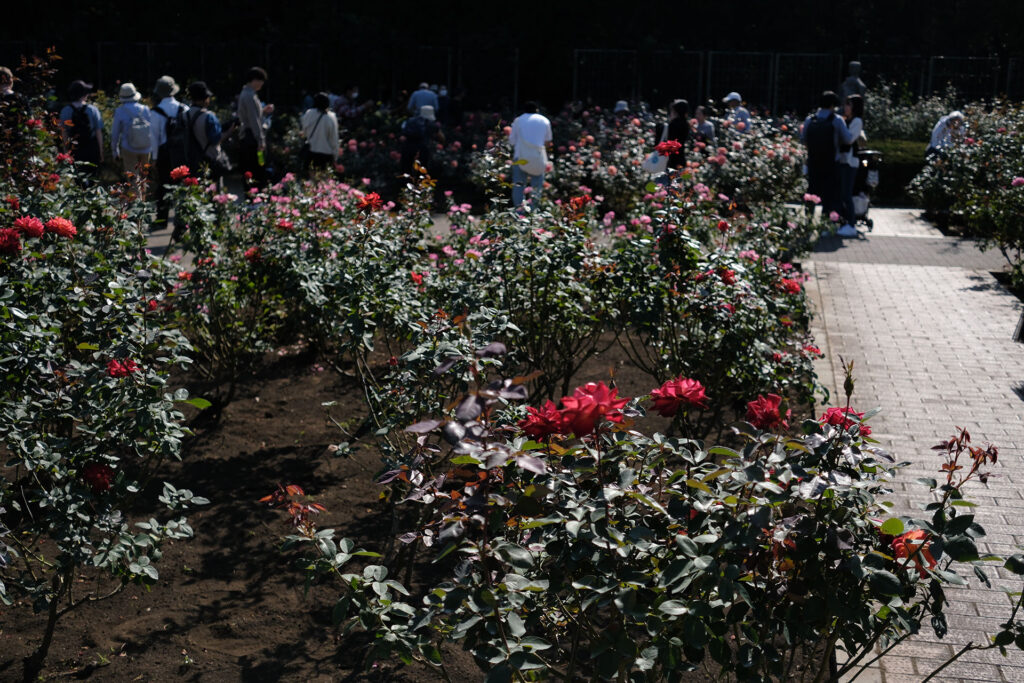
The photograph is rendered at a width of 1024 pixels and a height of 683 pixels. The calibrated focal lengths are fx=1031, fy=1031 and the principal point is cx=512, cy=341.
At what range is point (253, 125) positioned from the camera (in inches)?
462

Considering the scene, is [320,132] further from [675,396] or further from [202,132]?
[675,396]

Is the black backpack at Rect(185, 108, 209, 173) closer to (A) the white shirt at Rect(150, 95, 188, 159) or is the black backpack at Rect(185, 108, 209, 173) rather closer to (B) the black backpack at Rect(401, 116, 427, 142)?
(A) the white shirt at Rect(150, 95, 188, 159)

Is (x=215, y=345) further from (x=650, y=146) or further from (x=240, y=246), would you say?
(x=650, y=146)

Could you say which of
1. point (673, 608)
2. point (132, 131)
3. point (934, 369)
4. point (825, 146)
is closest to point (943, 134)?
point (825, 146)

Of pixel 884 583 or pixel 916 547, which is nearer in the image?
pixel 884 583

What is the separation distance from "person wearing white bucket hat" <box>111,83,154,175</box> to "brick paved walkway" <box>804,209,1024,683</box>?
23.5 ft

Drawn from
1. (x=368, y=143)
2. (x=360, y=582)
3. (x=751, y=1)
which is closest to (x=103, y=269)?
(x=360, y=582)

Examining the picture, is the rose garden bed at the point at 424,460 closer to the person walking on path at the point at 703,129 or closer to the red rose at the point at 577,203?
the red rose at the point at 577,203

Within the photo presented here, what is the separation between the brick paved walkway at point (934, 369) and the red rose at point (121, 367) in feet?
9.15

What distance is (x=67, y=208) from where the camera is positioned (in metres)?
5.37

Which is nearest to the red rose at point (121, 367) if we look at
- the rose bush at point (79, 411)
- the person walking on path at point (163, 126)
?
the rose bush at point (79, 411)

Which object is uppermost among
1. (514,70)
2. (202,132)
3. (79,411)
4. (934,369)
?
(514,70)

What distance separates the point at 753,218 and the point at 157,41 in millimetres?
22255

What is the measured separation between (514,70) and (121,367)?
74.1 feet
